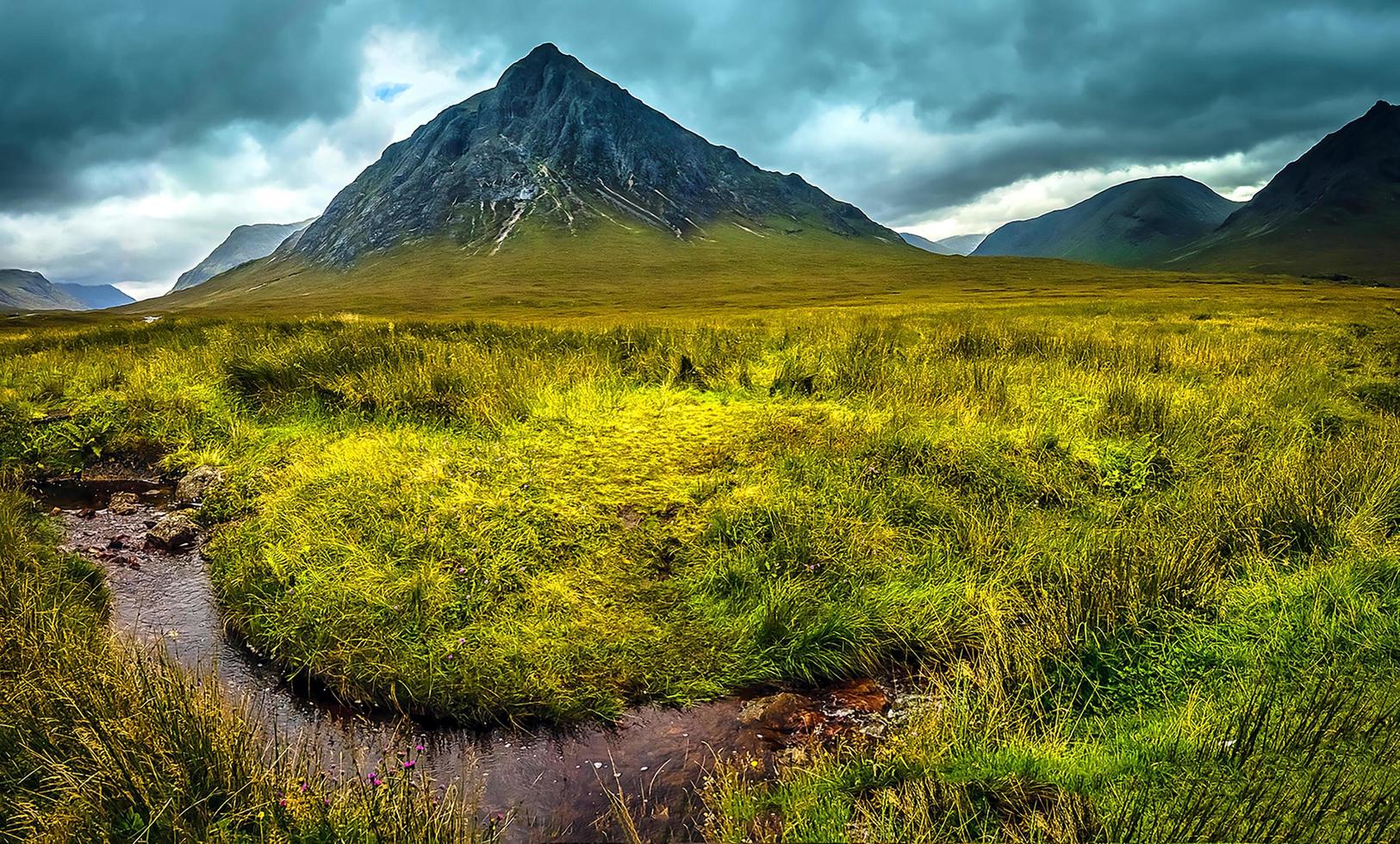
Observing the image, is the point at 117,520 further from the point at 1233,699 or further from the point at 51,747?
the point at 1233,699

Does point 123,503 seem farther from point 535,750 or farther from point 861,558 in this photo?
A: point 861,558

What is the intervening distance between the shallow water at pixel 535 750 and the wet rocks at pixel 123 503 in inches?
125

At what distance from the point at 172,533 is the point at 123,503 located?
1.73 metres

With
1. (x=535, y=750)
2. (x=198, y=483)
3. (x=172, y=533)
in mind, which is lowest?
(x=535, y=750)

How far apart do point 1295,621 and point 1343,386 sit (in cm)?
814

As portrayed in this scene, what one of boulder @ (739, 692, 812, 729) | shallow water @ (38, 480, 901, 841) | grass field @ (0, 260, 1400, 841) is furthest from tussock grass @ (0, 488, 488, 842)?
boulder @ (739, 692, 812, 729)

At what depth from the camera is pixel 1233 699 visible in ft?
10.7

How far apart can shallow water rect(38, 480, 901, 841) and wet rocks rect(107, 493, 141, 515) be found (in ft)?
10.4

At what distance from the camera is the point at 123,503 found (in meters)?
7.37

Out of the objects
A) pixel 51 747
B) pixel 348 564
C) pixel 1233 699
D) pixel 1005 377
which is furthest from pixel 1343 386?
pixel 51 747

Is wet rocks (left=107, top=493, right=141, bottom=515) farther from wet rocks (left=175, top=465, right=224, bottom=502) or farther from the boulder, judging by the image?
the boulder

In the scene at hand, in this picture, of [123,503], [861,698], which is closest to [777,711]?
[861,698]

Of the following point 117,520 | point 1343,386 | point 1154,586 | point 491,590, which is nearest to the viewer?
point 1154,586

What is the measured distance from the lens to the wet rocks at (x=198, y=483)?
7301 mm
